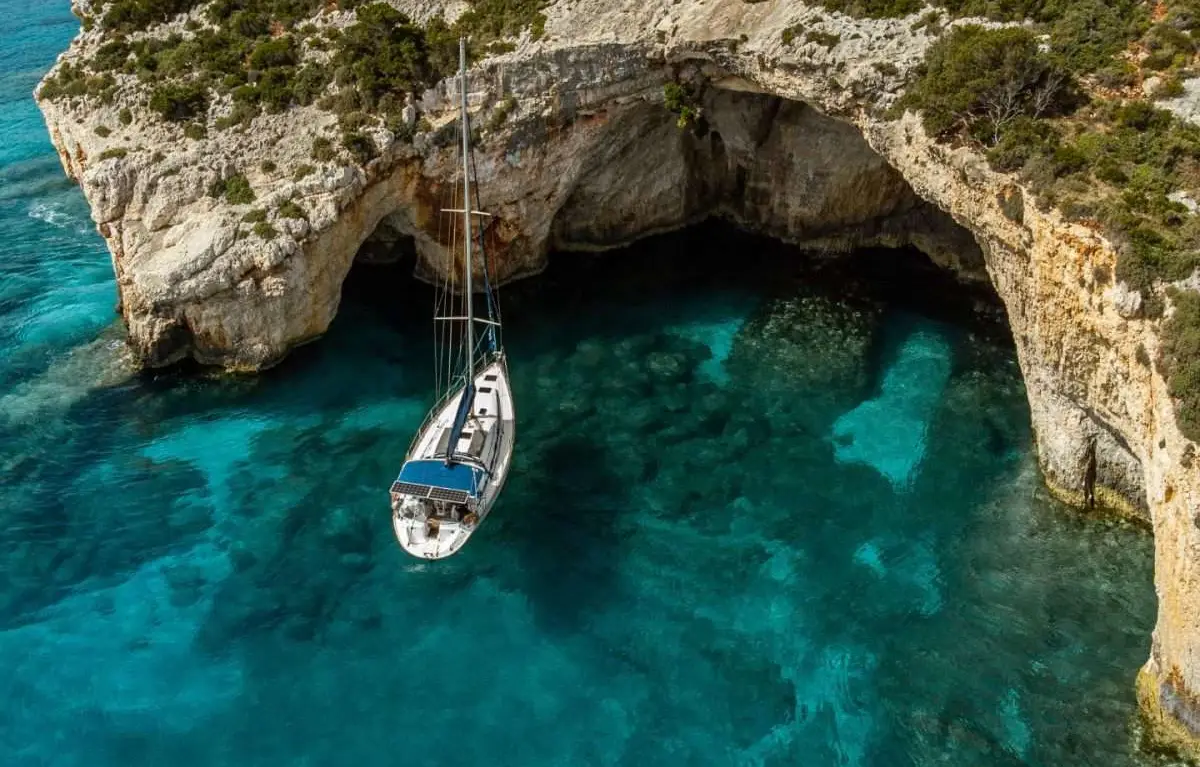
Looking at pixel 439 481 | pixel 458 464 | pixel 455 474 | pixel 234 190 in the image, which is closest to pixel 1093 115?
pixel 458 464

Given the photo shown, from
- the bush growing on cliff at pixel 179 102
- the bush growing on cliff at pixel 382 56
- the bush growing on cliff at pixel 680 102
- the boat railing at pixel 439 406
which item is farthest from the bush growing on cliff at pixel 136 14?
the bush growing on cliff at pixel 680 102

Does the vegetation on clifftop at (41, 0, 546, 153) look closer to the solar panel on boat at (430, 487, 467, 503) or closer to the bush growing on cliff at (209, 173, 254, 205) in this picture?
the bush growing on cliff at (209, 173, 254, 205)

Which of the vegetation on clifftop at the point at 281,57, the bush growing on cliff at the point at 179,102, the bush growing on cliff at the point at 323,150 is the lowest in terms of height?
the bush growing on cliff at the point at 323,150

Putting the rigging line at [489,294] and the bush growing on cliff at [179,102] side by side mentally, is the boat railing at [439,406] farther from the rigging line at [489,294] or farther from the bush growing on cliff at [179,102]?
the bush growing on cliff at [179,102]

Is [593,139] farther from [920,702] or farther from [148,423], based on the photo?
[920,702]

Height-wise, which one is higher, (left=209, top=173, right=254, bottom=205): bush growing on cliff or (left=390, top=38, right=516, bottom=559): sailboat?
(left=209, top=173, right=254, bottom=205): bush growing on cliff

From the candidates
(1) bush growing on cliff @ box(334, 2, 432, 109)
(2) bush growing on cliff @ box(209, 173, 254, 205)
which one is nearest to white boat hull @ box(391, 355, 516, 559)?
(2) bush growing on cliff @ box(209, 173, 254, 205)
